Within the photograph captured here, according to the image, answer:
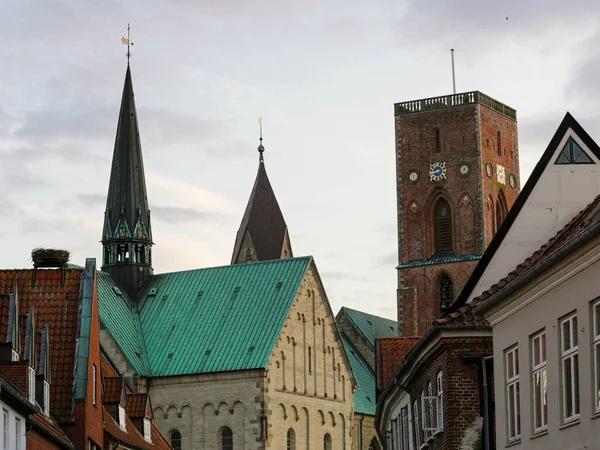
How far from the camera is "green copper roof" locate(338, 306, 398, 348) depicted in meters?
105

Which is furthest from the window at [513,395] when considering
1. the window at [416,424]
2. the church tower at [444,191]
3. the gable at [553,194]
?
the church tower at [444,191]

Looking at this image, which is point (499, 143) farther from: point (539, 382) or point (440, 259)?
point (539, 382)

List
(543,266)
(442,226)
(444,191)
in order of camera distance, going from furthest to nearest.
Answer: (444,191) < (442,226) < (543,266)

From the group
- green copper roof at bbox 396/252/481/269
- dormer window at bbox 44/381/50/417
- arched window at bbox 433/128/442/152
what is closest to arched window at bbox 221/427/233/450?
green copper roof at bbox 396/252/481/269

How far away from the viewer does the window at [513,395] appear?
2291 centimetres

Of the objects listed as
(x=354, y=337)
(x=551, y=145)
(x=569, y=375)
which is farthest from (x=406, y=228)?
(x=569, y=375)

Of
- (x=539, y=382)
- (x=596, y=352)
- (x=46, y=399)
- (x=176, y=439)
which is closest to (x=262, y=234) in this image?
(x=176, y=439)

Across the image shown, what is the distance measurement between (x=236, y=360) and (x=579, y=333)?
60815 millimetres

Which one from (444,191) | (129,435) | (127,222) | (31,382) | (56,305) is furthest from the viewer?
(444,191)

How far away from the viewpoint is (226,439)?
78875 mm

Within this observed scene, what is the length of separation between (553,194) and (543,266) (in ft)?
25.4

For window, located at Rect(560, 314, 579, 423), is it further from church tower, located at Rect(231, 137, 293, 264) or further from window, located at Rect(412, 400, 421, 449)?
church tower, located at Rect(231, 137, 293, 264)

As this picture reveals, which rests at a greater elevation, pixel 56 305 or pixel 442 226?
pixel 442 226

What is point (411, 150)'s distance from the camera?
3814 inches
